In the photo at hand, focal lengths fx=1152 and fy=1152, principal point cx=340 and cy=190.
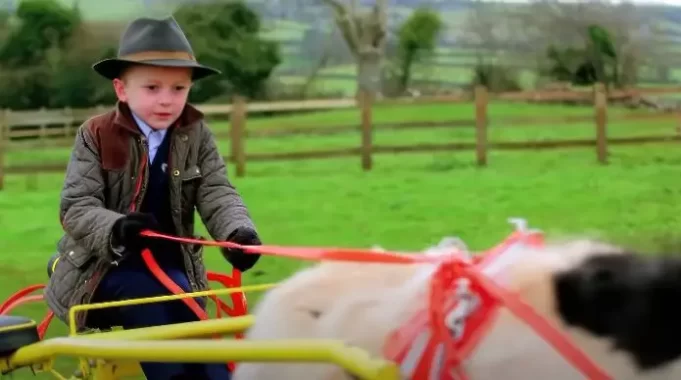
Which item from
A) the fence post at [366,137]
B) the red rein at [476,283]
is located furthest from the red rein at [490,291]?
the fence post at [366,137]

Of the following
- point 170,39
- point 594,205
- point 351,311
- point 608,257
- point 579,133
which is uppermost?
point 170,39

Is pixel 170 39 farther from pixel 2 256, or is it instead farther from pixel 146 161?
pixel 2 256

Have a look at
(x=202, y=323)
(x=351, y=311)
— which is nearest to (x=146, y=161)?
(x=202, y=323)

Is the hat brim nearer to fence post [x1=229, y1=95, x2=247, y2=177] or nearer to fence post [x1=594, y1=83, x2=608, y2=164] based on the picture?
fence post [x1=229, y1=95, x2=247, y2=177]

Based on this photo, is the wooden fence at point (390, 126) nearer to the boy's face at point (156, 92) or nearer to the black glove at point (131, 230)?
the boy's face at point (156, 92)

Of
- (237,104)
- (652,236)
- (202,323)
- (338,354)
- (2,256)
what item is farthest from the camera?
(237,104)

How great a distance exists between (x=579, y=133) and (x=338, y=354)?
69.3 ft

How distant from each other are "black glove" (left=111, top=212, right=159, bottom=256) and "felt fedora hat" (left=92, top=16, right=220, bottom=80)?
0.49 meters

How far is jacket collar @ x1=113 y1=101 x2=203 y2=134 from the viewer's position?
348cm

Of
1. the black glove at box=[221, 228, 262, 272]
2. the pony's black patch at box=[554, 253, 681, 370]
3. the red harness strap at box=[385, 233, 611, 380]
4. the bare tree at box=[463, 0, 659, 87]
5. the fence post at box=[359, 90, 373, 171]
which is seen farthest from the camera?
the bare tree at box=[463, 0, 659, 87]

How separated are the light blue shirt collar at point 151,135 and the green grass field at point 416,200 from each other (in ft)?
7.07

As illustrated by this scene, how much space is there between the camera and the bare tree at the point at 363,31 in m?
31.6

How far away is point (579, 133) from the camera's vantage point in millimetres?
22391

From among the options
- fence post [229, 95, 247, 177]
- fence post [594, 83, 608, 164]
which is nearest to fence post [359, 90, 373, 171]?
fence post [229, 95, 247, 177]
